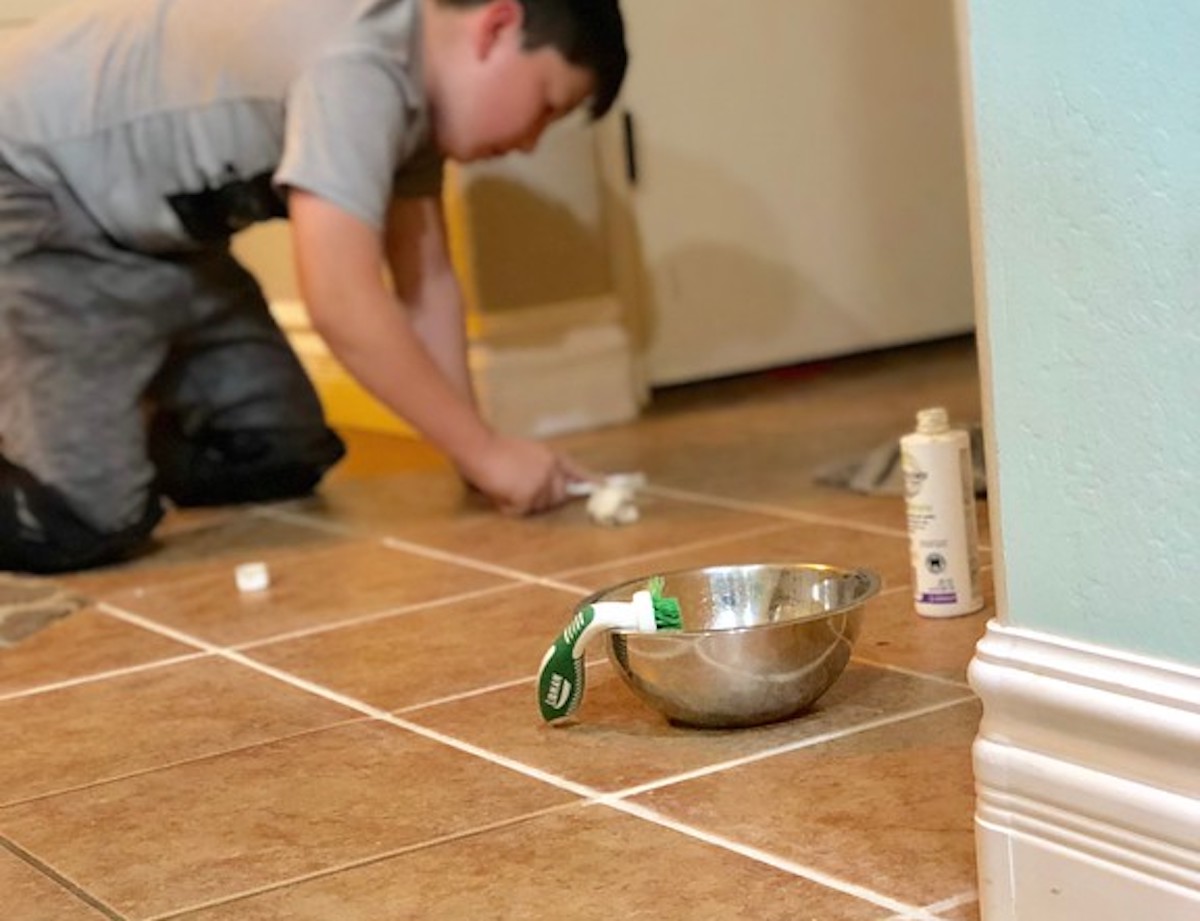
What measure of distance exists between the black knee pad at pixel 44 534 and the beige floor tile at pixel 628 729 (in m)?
0.76

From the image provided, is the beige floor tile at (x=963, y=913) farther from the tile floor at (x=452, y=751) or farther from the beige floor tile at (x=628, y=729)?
the beige floor tile at (x=628, y=729)

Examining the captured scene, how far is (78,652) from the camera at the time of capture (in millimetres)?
1616

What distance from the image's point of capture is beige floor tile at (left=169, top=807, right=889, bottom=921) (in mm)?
950

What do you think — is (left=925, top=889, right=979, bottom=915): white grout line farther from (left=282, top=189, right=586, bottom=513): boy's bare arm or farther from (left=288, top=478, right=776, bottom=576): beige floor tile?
(left=282, top=189, right=586, bottom=513): boy's bare arm

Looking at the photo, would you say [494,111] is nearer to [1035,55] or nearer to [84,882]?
[84,882]

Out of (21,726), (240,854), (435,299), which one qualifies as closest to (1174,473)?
(240,854)

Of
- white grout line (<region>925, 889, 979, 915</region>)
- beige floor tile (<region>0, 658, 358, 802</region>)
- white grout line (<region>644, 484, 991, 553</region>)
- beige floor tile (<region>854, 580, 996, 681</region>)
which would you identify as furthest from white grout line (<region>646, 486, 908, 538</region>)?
white grout line (<region>925, 889, 979, 915</region>)

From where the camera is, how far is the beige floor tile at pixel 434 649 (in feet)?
4.66

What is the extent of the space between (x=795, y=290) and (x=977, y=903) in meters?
2.04

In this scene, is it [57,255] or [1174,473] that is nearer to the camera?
[1174,473]

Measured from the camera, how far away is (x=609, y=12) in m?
1.97

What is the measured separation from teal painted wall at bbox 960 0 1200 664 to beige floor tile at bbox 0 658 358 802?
26.5 inches

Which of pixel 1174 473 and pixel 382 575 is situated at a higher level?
pixel 1174 473

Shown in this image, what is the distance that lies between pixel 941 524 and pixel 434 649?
0.41m
